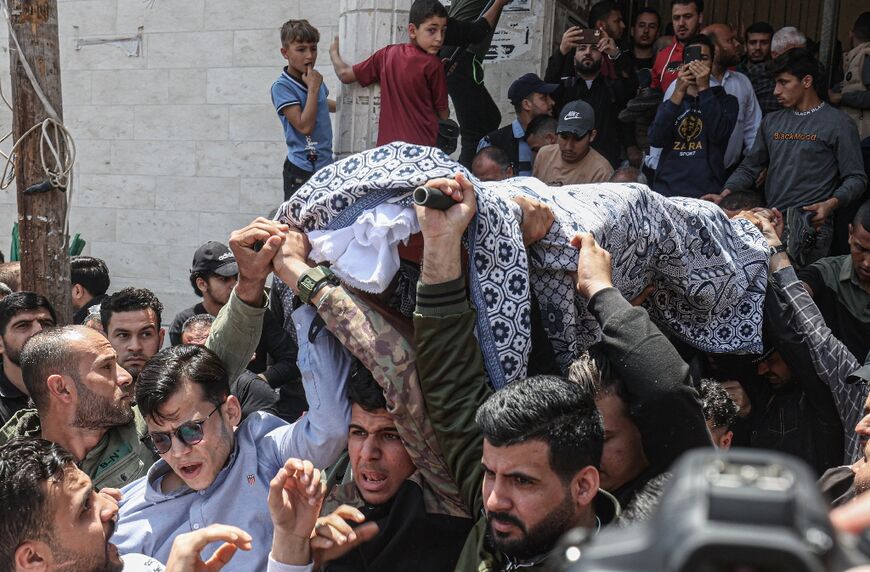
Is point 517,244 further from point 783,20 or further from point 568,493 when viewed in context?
point 783,20

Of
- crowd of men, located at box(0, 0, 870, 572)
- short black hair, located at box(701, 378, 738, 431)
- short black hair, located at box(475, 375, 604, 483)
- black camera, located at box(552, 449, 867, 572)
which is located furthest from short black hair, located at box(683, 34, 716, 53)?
black camera, located at box(552, 449, 867, 572)

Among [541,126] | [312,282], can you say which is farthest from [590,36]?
[312,282]

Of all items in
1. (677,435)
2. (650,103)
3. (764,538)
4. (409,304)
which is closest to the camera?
(764,538)

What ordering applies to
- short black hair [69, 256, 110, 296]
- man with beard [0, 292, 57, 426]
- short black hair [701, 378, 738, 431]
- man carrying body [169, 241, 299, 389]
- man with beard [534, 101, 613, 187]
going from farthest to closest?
short black hair [69, 256, 110, 296] < man with beard [534, 101, 613, 187] < man carrying body [169, 241, 299, 389] < man with beard [0, 292, 57, 426] < short black hair [701, 378, 738, 431]

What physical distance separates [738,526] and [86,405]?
2.89 meters

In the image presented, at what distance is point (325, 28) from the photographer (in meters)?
7.27

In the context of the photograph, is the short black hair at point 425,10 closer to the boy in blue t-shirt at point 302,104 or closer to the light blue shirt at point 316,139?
the boy in blue t-shirt at point 302,104

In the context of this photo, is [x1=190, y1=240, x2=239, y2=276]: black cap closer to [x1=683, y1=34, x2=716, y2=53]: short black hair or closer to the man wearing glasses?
the man wearing glasses

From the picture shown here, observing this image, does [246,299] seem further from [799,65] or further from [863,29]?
[863,29]

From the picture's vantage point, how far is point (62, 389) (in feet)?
10.6

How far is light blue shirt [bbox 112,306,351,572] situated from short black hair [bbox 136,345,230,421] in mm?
168

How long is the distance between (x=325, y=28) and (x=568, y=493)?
570 cm

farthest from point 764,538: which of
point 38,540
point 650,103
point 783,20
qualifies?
point 783,20

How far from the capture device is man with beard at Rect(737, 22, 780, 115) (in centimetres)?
614
